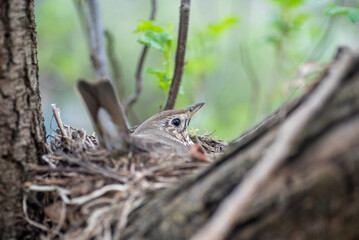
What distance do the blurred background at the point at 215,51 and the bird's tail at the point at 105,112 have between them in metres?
1.83

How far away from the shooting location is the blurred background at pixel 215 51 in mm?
4664

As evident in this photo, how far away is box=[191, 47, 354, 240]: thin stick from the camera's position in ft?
3.61

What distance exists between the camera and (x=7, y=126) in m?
1.74

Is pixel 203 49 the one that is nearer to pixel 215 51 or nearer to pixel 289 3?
pixel 215 51

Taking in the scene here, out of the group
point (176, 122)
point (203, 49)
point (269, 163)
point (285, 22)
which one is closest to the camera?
point (269, 163)

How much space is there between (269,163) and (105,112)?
4.06 feet

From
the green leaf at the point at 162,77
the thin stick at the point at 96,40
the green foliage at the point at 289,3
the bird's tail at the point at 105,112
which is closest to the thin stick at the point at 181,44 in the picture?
the green leaf at the point at 162,77

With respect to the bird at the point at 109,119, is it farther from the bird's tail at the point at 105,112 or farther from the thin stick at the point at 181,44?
the thin stick at the point at 181,44

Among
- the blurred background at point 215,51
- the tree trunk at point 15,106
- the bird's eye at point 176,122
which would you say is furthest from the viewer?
the blurred background at point 215,51

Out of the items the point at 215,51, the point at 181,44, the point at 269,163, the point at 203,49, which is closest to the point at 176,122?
the point at 181,44

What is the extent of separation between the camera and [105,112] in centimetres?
217

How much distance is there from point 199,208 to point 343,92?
1.93 feet

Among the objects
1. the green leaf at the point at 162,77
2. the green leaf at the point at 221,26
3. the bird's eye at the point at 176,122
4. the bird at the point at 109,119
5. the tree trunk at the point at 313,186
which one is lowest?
the tree trunk at the point at 313,186

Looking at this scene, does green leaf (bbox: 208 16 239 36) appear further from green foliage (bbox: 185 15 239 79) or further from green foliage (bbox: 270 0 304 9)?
green foliage (bbox: 270 0 304 9)
